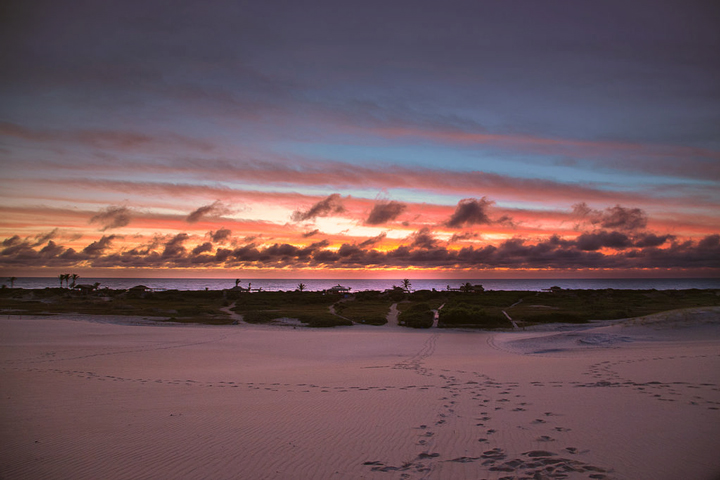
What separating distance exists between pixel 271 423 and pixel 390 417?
3019mm

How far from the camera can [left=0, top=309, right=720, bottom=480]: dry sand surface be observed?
7.30 metres

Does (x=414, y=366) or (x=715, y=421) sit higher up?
(x=715, y=421)

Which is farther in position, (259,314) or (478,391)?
(259,314)

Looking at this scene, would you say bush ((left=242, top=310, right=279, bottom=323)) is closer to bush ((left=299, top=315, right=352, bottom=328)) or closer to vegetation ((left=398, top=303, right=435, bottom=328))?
bush ((left=299, top=315, right=352, bottom=328))

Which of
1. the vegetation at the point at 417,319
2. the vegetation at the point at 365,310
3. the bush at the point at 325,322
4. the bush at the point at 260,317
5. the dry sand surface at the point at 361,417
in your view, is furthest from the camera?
the bush at the point at 260,317

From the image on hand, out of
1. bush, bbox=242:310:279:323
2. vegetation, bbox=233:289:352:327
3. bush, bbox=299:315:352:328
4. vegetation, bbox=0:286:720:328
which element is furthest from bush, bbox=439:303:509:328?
bush, bbox=242:310:279:323

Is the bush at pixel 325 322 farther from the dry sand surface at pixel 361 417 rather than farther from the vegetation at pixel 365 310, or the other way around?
the dry sand surface at pixel 361 417

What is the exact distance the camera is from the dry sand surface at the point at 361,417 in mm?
7297

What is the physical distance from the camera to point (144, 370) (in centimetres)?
1788

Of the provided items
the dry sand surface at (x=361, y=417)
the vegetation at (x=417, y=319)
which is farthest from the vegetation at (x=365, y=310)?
the dry sand surface at (x=361, y=417)

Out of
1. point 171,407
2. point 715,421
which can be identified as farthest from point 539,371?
point 171,407

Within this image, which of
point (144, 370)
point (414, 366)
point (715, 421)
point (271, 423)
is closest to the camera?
point (715, 421)

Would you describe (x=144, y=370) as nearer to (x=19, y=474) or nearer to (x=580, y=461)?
(x=19, y=474)

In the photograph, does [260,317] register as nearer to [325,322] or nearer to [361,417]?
[325,322]
